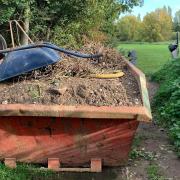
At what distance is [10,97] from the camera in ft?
16.1

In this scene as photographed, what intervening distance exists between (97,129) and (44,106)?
Result: 0.61m

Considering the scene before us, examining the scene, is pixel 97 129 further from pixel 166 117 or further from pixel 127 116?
pixel 166 117

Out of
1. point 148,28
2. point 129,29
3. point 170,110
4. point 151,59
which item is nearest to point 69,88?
point 170,110

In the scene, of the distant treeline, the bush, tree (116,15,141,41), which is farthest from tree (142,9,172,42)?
the bush

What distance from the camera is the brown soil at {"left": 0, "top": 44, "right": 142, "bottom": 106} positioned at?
4812mm

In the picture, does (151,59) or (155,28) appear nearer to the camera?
(151,59)

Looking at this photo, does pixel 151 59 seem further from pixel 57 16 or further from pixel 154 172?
pixel 154 172

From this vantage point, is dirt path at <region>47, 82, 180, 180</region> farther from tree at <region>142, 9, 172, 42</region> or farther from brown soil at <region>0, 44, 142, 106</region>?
tree at <region>142, 9, 172, 42</region>

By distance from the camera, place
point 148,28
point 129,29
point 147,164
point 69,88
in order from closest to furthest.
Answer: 1. point 69,88
2. point 147,164
3. point 129,29
4. point 148,28

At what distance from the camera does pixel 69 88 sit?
501 centimetres

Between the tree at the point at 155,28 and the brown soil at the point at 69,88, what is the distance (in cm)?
6075

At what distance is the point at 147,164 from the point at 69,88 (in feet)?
4.55

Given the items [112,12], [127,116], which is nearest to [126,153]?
[127,116]

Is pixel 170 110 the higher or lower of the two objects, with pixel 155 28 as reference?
lower
